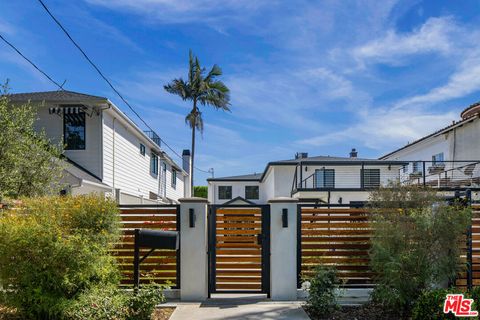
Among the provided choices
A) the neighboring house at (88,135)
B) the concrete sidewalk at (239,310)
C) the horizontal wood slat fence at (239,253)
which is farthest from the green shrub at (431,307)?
the neighboring house at (88,135)

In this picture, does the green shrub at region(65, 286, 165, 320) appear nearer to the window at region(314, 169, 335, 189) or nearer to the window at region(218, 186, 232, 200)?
the window at region(314, 169, 335, 189)

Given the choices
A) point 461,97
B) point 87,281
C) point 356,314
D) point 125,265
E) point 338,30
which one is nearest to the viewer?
point 87,281

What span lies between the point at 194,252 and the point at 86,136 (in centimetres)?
870

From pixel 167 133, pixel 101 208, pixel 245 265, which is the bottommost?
pixel 245 265

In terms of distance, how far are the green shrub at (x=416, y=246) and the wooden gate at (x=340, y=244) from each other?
915 mm

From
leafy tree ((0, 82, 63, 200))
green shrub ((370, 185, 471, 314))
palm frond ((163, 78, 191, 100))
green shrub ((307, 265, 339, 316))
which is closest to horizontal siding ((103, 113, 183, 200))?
leafy tree ((0, 82, 63, 200))

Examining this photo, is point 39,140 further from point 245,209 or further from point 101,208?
point 245,209

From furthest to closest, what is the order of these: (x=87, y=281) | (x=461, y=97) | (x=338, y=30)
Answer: (x=461, y=97) < (x=338, y=30) < (x=87, y=281)

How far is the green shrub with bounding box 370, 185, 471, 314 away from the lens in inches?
208

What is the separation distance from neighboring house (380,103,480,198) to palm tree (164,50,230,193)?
40.9 ft

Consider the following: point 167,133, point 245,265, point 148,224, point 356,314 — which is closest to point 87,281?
point 148,224

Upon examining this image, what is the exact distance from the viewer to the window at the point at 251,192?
110 ft

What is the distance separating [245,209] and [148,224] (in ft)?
6.25

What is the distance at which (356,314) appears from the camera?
5562 millimetres
